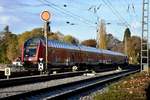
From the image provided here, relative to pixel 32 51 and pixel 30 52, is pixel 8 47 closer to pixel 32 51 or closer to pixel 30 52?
pixel 30 52

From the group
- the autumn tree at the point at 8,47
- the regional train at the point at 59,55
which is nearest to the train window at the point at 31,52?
the regional train at the point at 59,55

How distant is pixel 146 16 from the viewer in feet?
147

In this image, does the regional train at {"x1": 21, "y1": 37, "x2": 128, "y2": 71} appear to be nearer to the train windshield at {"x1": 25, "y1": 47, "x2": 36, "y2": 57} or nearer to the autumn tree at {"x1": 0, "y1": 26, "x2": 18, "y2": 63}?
the train windshield at {"x1": 25, "y1": 47, "x2": 36, "y2": 57}

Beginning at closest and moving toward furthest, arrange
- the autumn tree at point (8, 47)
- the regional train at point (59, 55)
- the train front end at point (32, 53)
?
1. the train front end at point (32, 53)
2. the regional train at point (59, 55)
3. the autumn tree at point (8, 47)

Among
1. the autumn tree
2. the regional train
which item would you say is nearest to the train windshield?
the regional train

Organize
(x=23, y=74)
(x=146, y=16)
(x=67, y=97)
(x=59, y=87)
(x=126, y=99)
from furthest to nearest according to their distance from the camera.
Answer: (x=146, y=16)
(x=23, y=74)
(x=59, y=87)
(x=67, y=97)
(x=126, y=99)

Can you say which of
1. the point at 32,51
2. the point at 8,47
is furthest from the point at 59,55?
the point at 8,47

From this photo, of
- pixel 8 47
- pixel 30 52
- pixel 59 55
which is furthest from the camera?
pixel 8 47

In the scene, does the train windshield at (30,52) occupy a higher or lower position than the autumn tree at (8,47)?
lower

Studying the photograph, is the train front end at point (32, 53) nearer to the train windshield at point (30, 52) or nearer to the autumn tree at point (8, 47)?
the train windshield at point (30, 52)

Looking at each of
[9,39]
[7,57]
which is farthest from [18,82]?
[9,39]

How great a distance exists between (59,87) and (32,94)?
5349 mm

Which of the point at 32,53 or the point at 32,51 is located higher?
the point at 32,51

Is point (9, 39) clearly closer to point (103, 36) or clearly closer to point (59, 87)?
→ point (103, 36)
